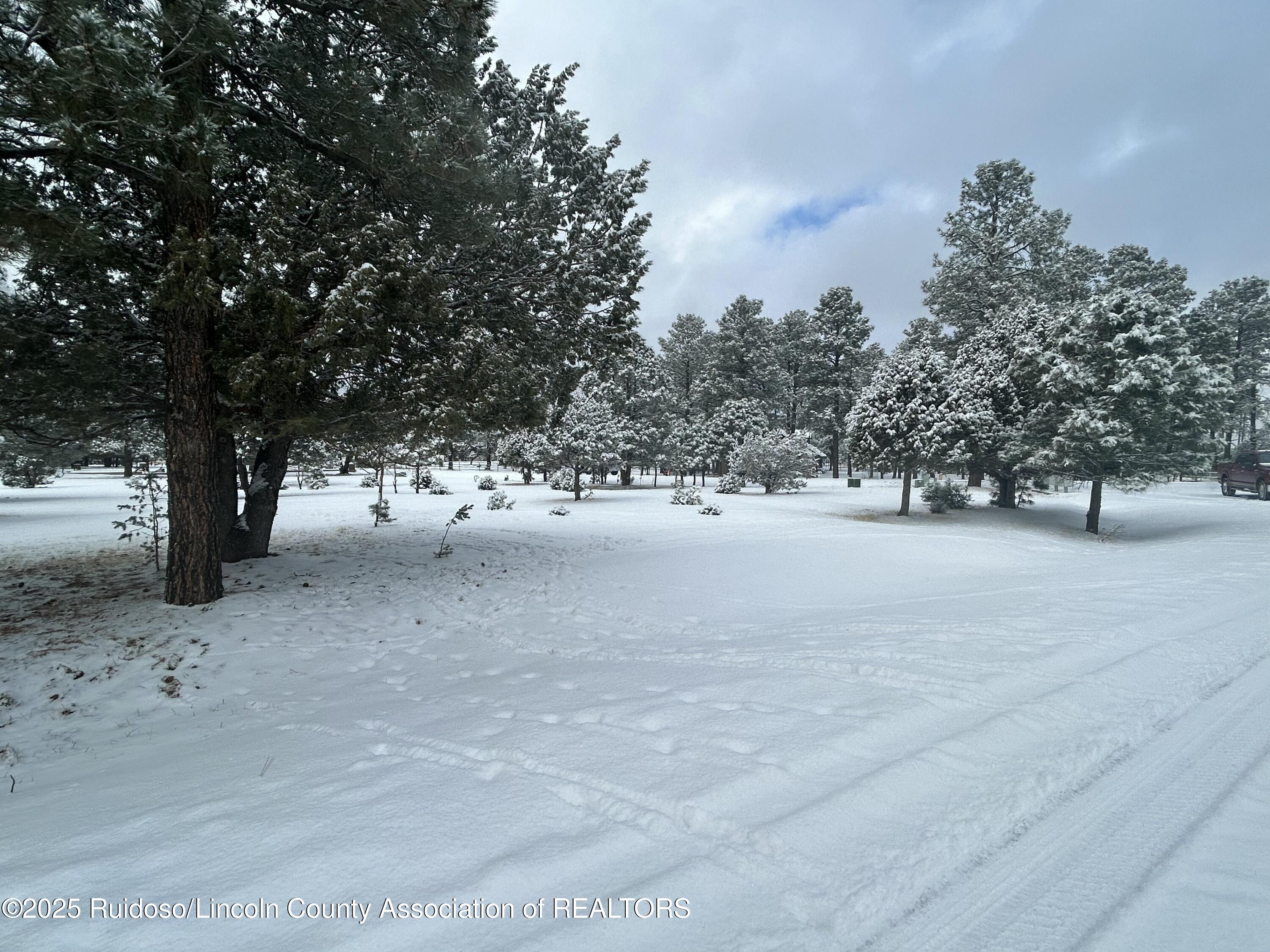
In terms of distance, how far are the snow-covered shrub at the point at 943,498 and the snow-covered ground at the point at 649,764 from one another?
1253 centimetres

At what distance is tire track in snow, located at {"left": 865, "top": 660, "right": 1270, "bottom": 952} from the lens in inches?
76.7

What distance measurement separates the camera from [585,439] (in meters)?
23.5

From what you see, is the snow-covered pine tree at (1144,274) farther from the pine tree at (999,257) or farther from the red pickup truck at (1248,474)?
the red pickup truck at (1248,474)

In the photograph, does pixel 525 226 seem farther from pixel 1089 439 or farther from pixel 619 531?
pixel 1089 439

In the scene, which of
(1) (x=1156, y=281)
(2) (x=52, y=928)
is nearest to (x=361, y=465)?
(2) (x=52, y=928)

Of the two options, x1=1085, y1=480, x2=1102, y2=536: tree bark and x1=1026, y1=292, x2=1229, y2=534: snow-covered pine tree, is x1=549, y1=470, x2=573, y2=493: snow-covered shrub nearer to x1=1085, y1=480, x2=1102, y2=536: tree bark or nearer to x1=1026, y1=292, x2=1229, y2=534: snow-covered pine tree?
x1=1026, y1=292, x2=1229, y2=534: snow-covered pine tree

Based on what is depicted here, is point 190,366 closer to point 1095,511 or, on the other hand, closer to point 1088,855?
point 1088,855

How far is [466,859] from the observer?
2264mm

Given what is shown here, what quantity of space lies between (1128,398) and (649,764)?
1844cm

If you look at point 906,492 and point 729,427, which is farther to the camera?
point 729,427

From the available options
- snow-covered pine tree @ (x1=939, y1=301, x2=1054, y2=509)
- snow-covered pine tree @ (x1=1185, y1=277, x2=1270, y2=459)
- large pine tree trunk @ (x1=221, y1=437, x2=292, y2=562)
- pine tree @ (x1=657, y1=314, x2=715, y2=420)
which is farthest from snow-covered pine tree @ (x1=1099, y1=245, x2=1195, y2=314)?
large pine tree trunk @ (x1=221, y1=437, x2=292, y2=562)

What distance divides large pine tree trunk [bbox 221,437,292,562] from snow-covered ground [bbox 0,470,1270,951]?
1.34m

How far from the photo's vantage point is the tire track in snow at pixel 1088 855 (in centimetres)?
195

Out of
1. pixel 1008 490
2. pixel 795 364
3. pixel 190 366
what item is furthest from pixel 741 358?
pixel 190 366
